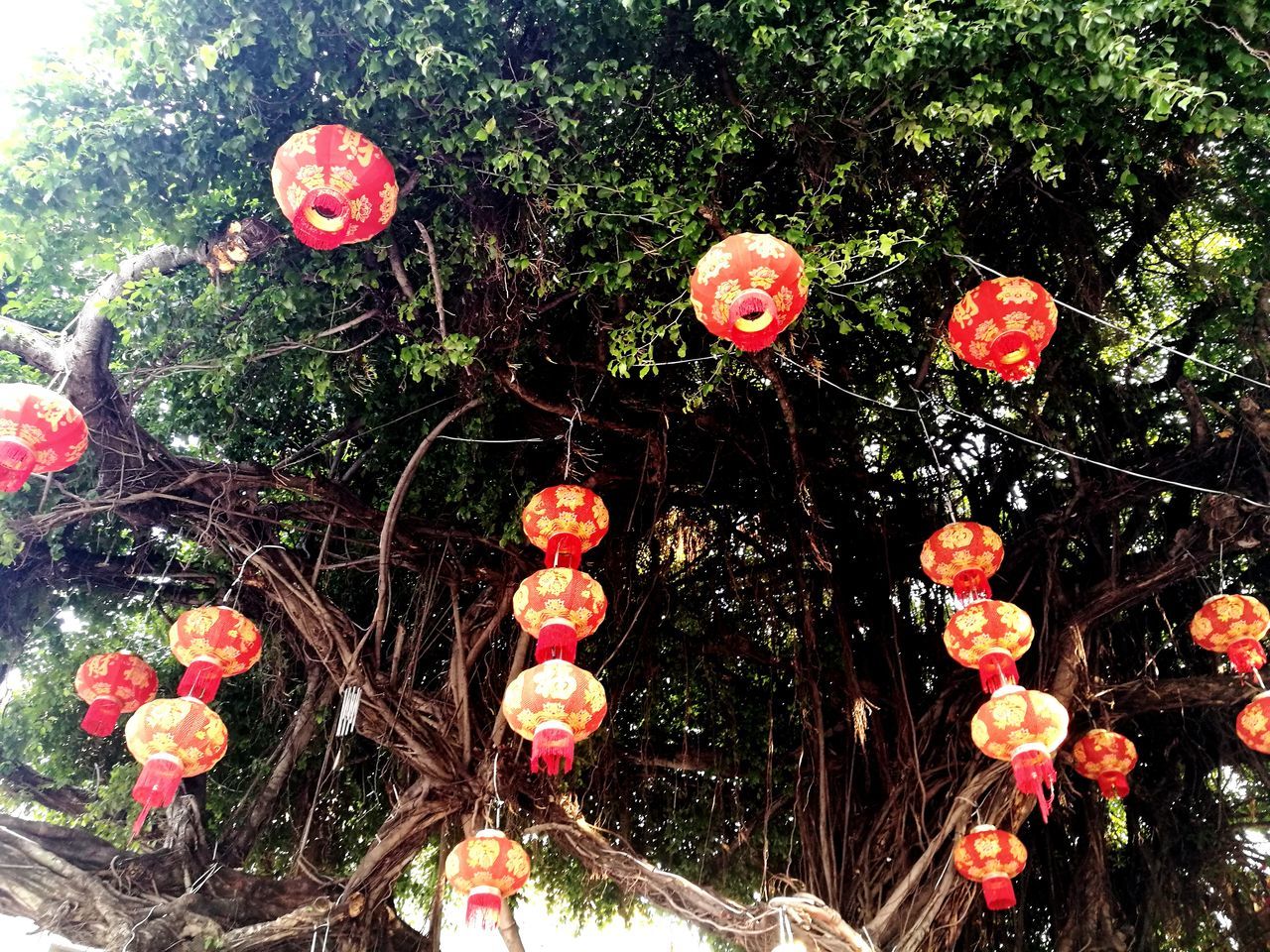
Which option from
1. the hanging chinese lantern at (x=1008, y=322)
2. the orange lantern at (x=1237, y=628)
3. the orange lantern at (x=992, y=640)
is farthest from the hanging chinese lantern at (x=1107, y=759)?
the hanging chinese lantern at (x=1008, y=322)

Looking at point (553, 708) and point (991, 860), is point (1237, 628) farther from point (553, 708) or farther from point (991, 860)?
point (553, 708)

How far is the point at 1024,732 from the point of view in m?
2.68

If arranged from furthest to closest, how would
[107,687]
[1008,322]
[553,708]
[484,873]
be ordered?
[107,687], [484,873], [1008,322], [553,708]

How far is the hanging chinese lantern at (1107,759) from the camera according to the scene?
353 cm

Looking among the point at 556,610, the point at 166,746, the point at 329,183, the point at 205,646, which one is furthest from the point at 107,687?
the point at 329,183

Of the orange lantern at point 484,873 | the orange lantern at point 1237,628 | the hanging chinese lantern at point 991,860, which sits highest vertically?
the orange lantern at point 1237,628

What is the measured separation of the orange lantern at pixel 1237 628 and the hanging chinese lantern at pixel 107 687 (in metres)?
4.25

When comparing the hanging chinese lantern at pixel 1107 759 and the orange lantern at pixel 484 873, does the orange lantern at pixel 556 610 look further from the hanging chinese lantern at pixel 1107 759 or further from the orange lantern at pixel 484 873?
the hanging chinese lantern at pixel 1107 759

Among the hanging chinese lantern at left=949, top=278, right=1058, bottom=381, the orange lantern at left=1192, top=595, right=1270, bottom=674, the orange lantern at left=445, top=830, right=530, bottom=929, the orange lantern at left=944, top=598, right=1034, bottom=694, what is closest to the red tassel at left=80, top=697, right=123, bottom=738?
the orange lantern at left=445, top=830, right=530, bottom=929

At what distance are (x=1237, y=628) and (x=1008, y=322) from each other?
5.36 ft

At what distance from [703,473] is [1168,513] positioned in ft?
7.36

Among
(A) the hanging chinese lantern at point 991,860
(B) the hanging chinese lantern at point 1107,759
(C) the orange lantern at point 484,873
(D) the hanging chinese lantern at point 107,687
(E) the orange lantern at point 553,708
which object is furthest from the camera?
(B) the hanging chinese lantern at point 1107,759

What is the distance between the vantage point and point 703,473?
439cm

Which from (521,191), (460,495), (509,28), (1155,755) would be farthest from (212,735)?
(1155,755)
